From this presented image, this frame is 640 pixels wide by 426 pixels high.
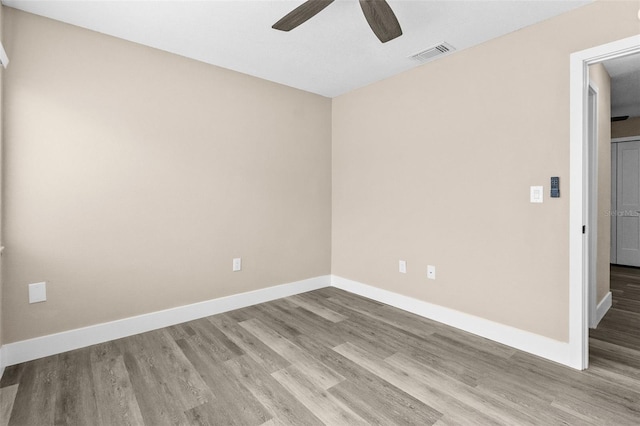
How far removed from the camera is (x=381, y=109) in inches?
136

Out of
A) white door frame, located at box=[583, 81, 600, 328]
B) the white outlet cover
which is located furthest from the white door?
the white outlet cover

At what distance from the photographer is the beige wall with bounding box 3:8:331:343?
7.34 ft

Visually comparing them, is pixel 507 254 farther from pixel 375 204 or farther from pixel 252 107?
pixel 252 107

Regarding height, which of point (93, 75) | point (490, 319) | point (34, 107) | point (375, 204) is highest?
point (93, 75)

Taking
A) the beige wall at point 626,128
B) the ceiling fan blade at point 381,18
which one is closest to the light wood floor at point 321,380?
the ceiling fan blade at point 381,18

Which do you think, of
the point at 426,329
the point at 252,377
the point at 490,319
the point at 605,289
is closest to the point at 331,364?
the point at 252,377

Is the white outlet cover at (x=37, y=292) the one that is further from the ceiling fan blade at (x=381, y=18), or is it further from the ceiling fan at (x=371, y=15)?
the ceiling fan blade at (x=381, y=18)

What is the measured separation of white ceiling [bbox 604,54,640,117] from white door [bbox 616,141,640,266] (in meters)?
0.63

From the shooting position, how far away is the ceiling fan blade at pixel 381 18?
1.72 meters

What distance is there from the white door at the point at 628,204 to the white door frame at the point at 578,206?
430 cm

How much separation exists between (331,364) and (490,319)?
1.36 m

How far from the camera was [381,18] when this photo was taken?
1.82m

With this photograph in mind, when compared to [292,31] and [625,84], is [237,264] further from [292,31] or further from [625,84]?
[625,84]

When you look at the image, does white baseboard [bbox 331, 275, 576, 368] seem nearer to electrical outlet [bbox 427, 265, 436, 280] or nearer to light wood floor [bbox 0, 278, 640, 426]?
light wood floor [bbox 0, 278, 640, 426]
